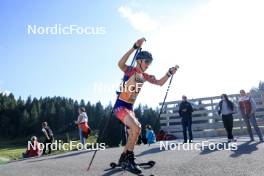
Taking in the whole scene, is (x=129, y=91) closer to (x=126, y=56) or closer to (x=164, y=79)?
(x=126, y=56)

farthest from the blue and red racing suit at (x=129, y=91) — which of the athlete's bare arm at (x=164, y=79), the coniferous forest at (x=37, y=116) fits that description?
the coniferous forest at (x=37, y=116)

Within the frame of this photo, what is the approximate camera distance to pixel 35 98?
510 feet

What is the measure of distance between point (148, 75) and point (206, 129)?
16124mm

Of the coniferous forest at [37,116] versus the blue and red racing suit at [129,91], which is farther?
the coniferous forest at [37,116]

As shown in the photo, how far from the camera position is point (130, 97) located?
6574 millimetres

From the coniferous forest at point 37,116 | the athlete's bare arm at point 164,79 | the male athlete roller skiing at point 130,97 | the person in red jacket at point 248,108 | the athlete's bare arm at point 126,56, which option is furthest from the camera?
the coniferous forest at point 37,116

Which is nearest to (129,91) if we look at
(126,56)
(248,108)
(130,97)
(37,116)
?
(130,97)

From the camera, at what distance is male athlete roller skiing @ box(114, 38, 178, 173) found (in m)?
6.21

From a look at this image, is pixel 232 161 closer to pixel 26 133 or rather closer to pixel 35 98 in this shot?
pixel 26 133

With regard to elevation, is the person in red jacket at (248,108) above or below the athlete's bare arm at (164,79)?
below

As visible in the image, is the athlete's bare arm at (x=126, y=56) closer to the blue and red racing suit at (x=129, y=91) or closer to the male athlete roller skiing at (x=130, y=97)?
the male athlete roller skiing at (x=130, y=97)

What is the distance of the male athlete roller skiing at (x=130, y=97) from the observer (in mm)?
6207

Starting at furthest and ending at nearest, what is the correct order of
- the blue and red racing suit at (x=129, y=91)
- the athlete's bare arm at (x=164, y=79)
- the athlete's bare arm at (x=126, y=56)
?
the athlete's bare arm at (x=164, y=79)
the blue and red racing suit at (x=129, y=91)
the athlete's bare arm at (x=126, y=56)

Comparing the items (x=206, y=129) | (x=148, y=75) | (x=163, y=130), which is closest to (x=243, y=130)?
(x=206, y=129)
